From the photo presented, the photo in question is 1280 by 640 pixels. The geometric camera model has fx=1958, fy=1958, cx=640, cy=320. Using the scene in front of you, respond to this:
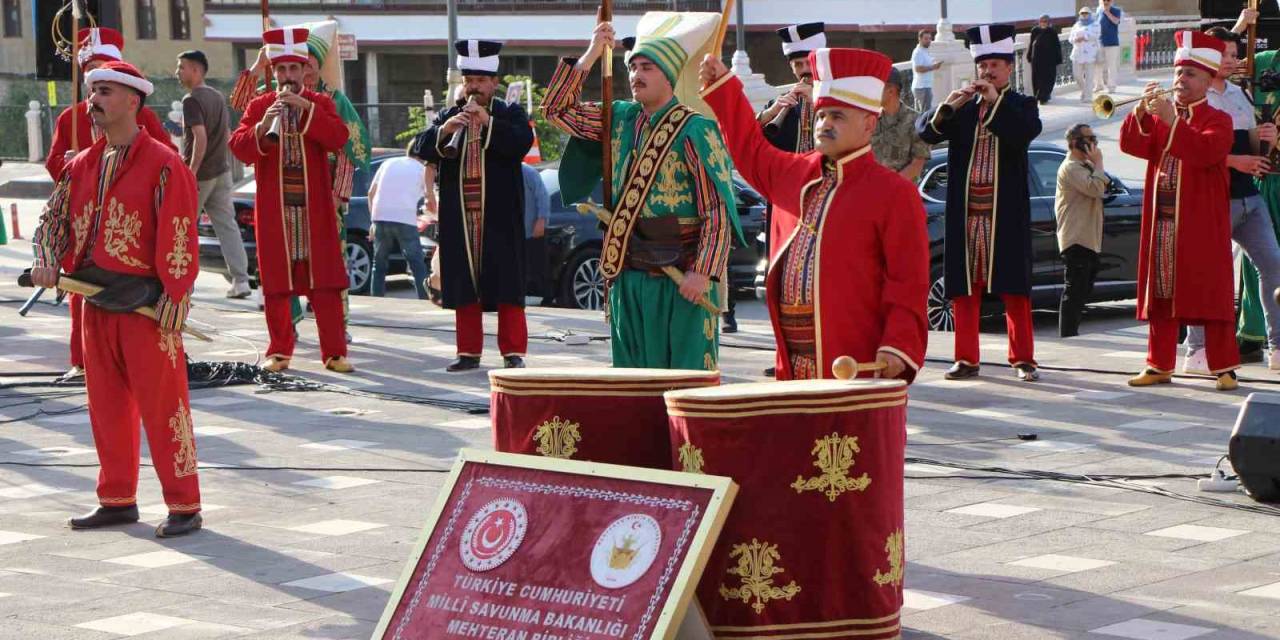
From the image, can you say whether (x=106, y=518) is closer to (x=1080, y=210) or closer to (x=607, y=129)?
(x=607, y=129)

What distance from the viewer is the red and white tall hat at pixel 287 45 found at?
1140 cm

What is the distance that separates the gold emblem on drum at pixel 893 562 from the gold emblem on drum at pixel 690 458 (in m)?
0.56

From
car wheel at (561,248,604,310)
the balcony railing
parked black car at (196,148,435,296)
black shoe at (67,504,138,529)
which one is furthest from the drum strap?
the balcony railing

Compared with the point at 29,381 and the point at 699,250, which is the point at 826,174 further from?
the point at 29,381

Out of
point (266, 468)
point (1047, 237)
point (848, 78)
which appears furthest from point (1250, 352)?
point (848, 78)

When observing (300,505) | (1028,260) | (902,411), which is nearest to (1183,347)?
(1028,260)

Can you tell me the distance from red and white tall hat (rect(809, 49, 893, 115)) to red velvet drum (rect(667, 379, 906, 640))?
122 cm

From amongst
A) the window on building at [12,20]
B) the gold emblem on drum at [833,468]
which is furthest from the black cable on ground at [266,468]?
the window on building at [12,20]

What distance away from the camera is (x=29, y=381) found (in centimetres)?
1163

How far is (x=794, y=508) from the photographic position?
16.9ft

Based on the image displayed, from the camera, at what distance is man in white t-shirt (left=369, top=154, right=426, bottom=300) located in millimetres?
15633

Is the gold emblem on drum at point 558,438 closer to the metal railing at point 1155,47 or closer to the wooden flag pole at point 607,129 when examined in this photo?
the wooden flag pole at point 607,129

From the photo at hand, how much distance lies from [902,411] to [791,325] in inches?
36.6

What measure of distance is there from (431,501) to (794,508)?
3.10m
